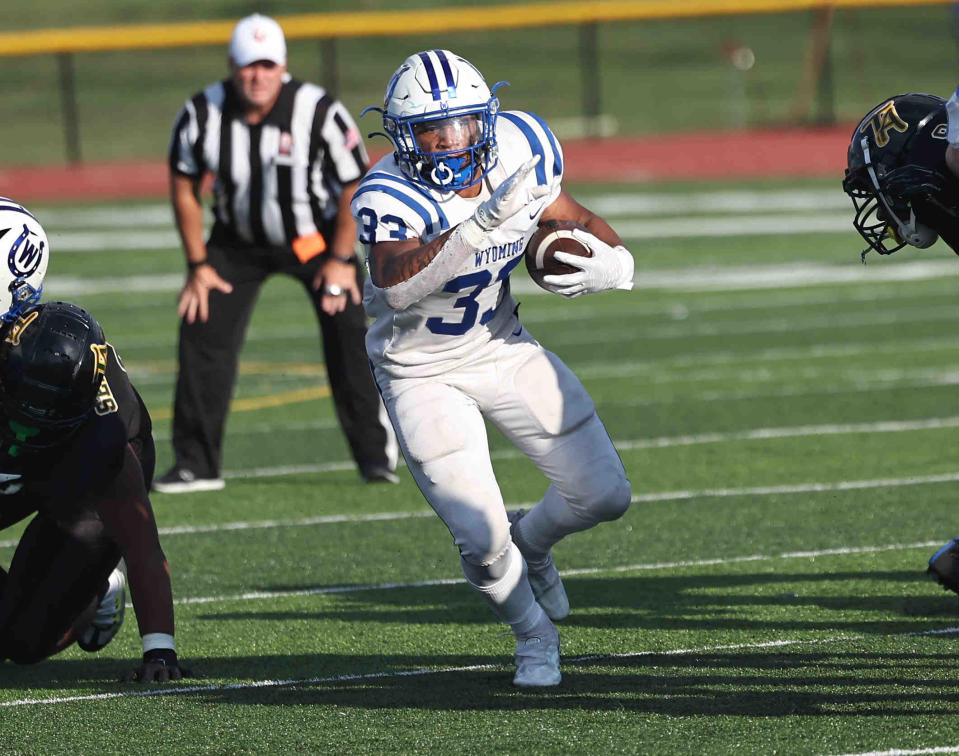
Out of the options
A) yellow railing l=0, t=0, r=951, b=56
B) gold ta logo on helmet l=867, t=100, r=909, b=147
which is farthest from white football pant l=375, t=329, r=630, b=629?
yellow railing l=0, t=0, r=951, b=56

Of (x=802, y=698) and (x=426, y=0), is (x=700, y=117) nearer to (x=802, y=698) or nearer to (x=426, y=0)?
(x=426, y=0)

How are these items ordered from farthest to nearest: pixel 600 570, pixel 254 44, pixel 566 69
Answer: pixel 566 69 < pixel 254 44 < pixel 600 570

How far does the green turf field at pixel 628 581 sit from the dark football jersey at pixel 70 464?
51 centimetres

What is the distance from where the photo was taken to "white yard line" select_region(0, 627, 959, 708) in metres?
4.43

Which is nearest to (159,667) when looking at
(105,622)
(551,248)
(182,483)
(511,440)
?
(105,622)

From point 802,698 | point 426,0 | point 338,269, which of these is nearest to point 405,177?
point 802,698

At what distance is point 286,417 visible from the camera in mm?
9062

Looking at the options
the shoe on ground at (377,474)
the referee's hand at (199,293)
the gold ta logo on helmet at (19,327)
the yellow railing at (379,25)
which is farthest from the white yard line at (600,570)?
the yellow railing at (379,25)

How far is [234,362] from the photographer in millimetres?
7379

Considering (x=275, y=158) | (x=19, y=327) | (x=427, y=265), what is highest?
(x=427, y=265)

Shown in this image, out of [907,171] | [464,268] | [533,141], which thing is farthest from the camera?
Result: [533,141]

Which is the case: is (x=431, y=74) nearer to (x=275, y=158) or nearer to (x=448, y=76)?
(x=448, y=76)

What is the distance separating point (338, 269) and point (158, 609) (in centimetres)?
296

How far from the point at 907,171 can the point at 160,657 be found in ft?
7.26
